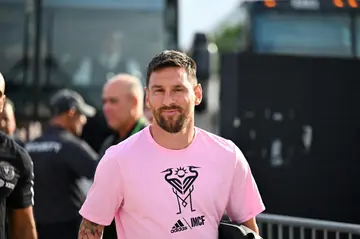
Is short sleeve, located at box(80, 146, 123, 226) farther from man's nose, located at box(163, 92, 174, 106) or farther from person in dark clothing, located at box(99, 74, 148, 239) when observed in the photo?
person in dark clothing, located at box(99, 74, 148, 239)

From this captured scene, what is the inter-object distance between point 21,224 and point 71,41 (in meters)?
5.05

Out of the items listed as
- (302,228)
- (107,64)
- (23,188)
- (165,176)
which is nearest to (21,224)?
(23,188)

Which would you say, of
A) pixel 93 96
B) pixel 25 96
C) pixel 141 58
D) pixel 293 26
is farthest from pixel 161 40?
pixel 293 26

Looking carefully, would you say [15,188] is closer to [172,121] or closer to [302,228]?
[172,121]

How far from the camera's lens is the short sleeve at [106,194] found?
3.56 meters

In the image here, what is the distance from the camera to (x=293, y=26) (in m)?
10.9

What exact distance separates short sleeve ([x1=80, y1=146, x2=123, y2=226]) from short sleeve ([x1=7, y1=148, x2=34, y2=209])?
666 mm

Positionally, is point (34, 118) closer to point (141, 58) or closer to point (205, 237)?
point (141, 58)

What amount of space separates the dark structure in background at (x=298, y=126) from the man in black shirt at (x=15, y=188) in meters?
2.54

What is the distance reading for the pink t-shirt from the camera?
3.53 meters

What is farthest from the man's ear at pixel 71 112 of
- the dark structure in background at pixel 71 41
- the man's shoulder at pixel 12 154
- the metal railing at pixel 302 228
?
the dark structure in background at pixel 71 41

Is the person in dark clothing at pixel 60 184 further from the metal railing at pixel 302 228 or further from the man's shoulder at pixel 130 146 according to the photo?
the man's shoulder at pixel 130 146

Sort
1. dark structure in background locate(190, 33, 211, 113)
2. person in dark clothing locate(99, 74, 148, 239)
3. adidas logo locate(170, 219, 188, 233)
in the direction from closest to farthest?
adidas logo locate(170, 219, 188, 233) < person in dark clothing locate(99, 74, 148, 239) < dark structure in background locate(190, 33, 211, 113)

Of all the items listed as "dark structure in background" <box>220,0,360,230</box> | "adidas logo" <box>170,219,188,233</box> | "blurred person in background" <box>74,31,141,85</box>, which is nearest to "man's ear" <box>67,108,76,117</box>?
"dark structure in background" <box>220,0,360,230</box>
